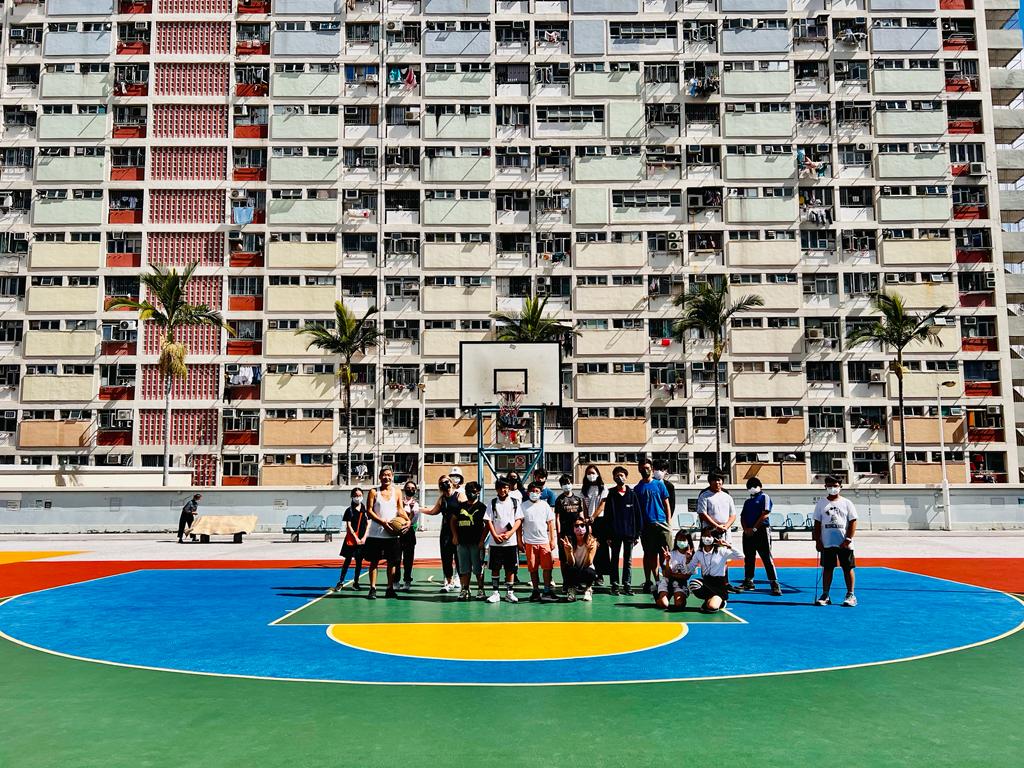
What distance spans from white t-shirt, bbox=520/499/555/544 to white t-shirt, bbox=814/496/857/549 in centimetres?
457

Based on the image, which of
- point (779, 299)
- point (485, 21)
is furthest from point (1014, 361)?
point (485, 21)

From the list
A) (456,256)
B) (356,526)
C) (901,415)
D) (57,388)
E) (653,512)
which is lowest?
(356,526)

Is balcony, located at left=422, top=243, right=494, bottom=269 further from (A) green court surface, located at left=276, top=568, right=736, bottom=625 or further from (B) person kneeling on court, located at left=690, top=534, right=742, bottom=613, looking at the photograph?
(B) person kneeling on court, located at left=690, top=534, right=742, bottom=613

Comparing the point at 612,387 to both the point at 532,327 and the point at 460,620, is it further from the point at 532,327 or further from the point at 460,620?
the point at 460,620

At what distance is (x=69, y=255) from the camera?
2213 inches

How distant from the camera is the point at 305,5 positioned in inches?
2296

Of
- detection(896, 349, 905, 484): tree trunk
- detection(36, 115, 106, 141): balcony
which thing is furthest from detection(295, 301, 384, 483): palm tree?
detection(896, 349, 905, 484): tree trunk

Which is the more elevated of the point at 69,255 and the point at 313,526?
the point at 69,255

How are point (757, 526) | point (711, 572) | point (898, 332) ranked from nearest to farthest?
point (711, 572)
point (757, 526)
point (898, 332)

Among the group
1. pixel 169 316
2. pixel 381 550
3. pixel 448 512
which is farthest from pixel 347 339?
pixel 448 512

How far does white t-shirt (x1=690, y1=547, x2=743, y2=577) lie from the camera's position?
1415cm

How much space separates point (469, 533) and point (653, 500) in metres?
3.49

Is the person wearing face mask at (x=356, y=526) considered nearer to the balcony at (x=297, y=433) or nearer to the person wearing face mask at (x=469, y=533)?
the person wearing face mask at (x=469, y=533)

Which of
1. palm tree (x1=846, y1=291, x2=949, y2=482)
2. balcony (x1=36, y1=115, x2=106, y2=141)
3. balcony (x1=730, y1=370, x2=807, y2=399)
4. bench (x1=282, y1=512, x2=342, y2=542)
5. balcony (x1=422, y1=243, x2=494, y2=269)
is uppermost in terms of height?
balcony (x1=36, y1=115, x2=106, y2=141)
